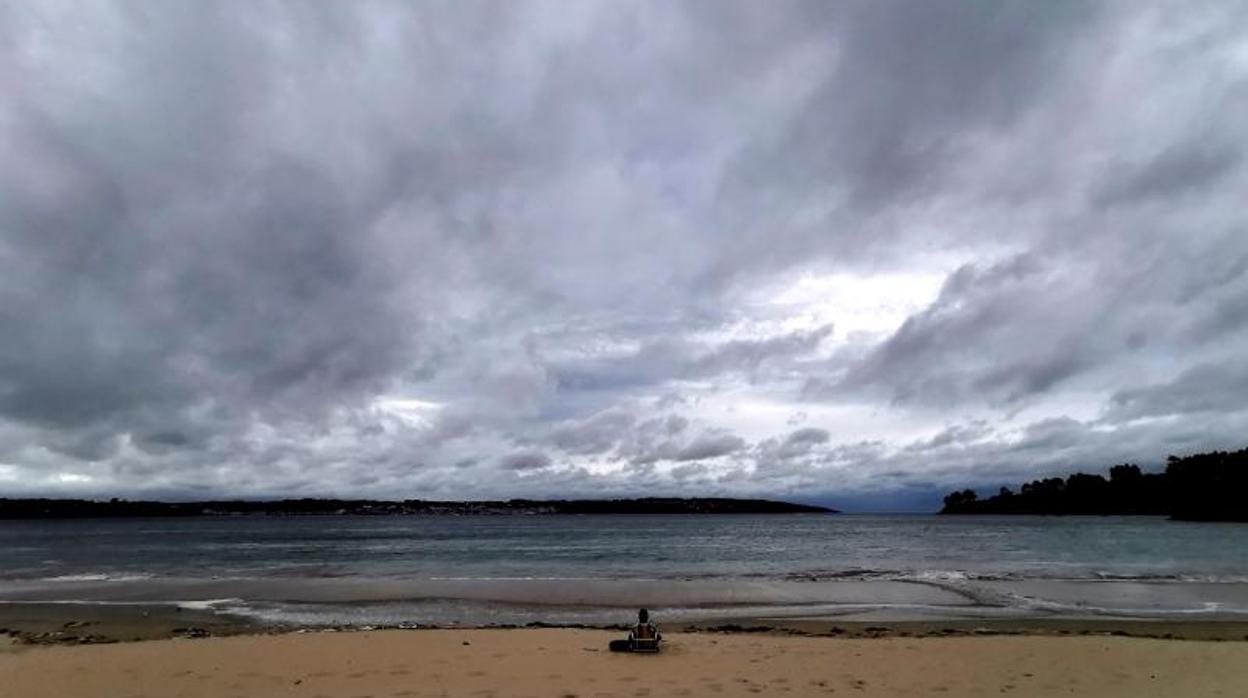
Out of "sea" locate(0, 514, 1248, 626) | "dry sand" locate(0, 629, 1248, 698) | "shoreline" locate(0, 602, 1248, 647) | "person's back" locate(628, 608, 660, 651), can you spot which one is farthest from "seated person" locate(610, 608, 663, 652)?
"sea" locate(0, 514, 1248, 626)

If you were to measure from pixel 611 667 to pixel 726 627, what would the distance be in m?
6.79

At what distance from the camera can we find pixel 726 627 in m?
20.7

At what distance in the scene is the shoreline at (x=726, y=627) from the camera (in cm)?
1950

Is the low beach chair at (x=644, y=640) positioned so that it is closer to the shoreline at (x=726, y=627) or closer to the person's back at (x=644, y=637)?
the person's back at (x=644, y=637)

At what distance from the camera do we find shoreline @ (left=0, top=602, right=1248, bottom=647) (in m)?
19.5

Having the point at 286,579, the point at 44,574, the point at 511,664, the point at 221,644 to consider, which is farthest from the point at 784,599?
the point at 44,574

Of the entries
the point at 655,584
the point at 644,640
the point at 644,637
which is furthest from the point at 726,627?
the point at 655,584

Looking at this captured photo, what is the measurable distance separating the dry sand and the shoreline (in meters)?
1.31

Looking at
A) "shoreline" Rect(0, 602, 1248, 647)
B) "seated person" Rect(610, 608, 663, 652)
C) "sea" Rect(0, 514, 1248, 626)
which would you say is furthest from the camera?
"sea" Rect(0, 514, 1248, 626)

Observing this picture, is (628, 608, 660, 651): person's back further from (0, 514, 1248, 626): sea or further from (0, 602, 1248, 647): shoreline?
(0, 514, 1248, 626): sea

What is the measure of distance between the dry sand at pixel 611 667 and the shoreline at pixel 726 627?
131 cm

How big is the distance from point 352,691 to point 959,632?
578 inches

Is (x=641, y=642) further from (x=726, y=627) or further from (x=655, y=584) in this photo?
(x=655, y=584)

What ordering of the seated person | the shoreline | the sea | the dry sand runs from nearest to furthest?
the dry sand
the seated person
the shoreline
the sea
